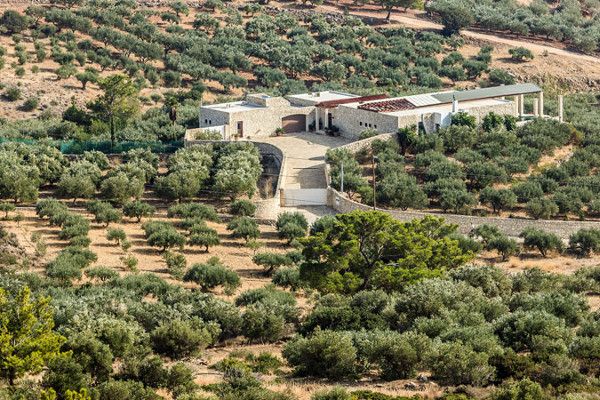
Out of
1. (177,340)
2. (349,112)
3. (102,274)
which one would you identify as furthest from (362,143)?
(177,340)

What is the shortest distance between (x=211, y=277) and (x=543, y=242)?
49.7ft

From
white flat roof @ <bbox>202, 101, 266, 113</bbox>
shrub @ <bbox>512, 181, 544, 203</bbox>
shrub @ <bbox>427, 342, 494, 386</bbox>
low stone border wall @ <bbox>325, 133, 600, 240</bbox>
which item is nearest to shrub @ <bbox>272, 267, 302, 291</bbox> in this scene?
low stone border wall @ <bbox>325, 133, 600, 240</bbox>

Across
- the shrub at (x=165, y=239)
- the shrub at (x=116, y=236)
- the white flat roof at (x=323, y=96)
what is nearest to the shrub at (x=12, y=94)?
the white flat roof at (x=323, y=96)

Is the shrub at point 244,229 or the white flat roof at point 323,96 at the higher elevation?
the white flat roof at point 323,96

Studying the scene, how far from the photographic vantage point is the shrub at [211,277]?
43406mm

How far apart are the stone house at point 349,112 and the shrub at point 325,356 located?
3336 centimetres

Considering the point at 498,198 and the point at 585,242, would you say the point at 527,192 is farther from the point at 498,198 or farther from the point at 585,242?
the point at 585,242

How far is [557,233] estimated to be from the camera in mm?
52312

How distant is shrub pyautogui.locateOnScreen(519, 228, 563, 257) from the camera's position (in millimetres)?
49969

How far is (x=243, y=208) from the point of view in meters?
55.0

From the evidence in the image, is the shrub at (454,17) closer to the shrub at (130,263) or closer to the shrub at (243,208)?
the shrub at (243,208)

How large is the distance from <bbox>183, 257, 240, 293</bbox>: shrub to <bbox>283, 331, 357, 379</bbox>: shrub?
12368 millimetres

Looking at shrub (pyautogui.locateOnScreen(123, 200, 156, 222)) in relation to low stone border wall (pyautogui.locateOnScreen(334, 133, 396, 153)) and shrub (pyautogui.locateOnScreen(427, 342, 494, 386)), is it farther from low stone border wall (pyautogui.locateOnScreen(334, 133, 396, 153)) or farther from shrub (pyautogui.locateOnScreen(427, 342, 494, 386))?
shrub (pyautogui.locateOnScreen(427, 342, 494, 386))

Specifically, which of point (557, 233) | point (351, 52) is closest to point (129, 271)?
point (557, 233)
